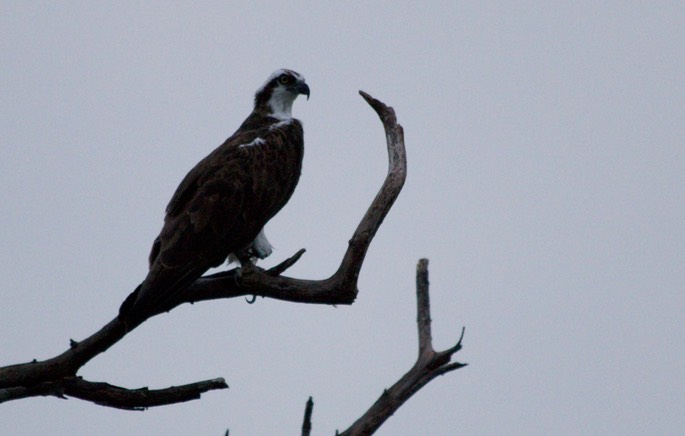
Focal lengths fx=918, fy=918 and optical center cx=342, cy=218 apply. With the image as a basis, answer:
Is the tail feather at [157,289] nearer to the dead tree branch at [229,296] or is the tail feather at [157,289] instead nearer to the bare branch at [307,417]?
the dead tree branch at [229,296]

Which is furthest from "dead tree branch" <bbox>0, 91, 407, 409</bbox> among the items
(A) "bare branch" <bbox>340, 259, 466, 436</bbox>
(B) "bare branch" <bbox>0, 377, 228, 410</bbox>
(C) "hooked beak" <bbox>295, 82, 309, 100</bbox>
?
(C) "hooked beak" <bbox>295, 82, 309, 100</bbox>

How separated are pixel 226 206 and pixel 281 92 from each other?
2279 mm

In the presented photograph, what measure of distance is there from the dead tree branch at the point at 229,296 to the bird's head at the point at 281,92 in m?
2.96

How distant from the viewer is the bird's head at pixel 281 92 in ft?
30.1

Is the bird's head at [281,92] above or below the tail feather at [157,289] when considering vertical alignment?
above

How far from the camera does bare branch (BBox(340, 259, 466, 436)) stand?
184 inches

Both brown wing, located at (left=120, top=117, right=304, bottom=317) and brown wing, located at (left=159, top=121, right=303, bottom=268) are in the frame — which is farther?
brown wing, located at (left=159, top=121, right=303, bottom=268)

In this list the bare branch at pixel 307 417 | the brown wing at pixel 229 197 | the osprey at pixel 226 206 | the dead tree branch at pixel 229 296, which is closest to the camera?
the bare branch at pixel 307 417

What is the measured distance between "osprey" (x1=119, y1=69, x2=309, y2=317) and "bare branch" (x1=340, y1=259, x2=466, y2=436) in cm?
188

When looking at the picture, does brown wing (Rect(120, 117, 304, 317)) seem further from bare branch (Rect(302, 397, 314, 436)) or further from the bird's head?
bare branch (Rect(302, 397, 314, 436))

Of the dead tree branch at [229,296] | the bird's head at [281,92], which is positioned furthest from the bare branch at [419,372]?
the bird's head at [281,92]

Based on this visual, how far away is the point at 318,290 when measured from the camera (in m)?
5.74

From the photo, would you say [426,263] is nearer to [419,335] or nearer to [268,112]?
→ [419,335]

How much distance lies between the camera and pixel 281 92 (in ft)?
30.2
